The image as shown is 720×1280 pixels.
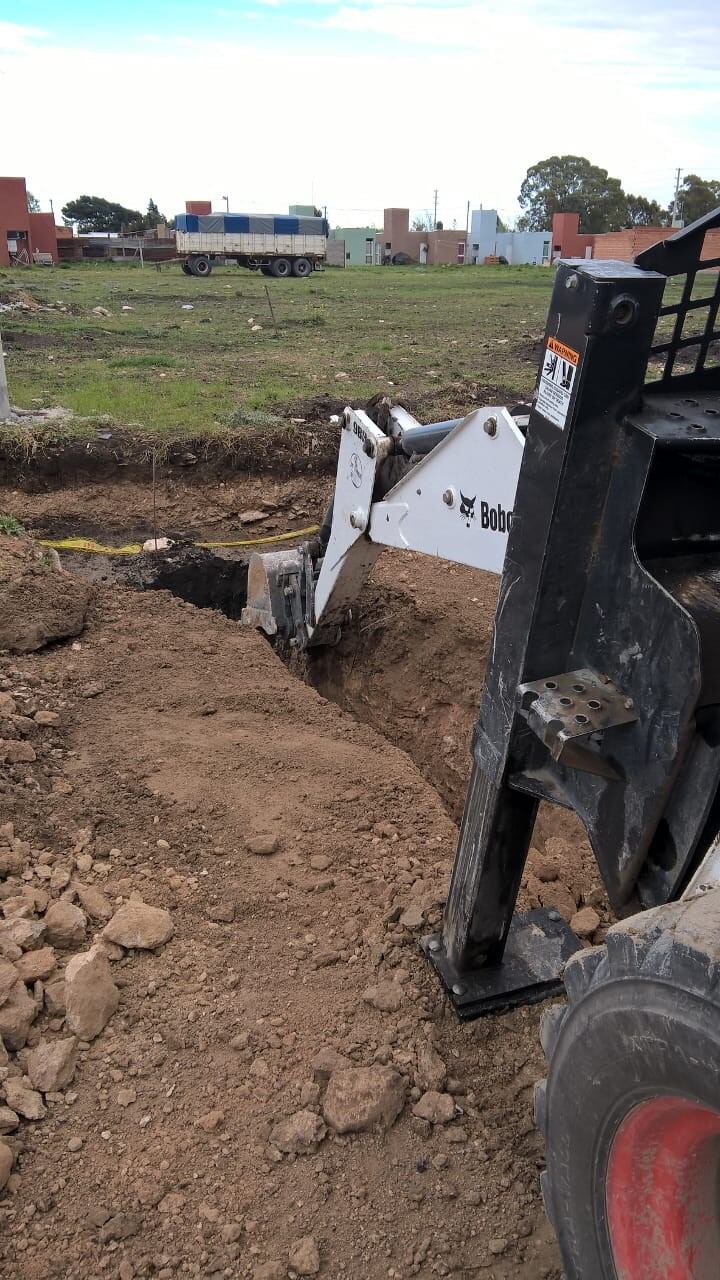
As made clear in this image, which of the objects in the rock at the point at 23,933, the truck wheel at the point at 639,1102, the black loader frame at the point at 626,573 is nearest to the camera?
the truck wheel at the point at 639,1102

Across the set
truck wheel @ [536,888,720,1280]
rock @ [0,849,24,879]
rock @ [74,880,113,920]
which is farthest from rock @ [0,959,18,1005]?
truck wheel @ [536,888,720,1280]

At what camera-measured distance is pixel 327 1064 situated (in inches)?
106

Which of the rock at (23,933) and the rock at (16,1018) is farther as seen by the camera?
the rock at (23,933)

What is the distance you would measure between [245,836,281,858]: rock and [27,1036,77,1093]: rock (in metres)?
1.06

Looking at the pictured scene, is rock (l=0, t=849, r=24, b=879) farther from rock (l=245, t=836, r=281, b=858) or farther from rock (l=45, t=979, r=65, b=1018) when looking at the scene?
rock (l=245, t=836, r=281, b=858)

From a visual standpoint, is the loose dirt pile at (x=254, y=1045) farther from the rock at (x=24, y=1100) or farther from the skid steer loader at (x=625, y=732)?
the skid steer loader at (x=625, y=732)

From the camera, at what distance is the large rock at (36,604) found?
5.30 metres

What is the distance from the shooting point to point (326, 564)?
4836 mm

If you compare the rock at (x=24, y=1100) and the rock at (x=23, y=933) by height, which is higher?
the rock at (x=23, y=933)

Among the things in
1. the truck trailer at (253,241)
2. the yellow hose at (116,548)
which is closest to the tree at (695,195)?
the truck trailer at (253,241)

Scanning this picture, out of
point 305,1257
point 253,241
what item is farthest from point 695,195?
point 305,1257

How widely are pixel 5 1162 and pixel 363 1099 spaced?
945 mm

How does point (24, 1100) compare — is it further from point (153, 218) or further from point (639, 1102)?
point (153, 218)

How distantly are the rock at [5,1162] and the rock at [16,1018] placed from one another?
335mm
